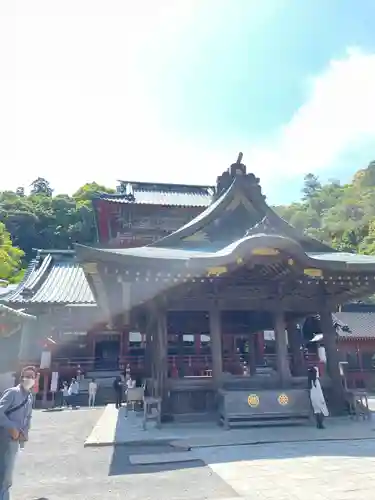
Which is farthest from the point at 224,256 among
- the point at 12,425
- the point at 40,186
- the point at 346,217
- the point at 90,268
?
the point at 40,186

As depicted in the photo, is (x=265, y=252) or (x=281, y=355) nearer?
(x=265, y=252)

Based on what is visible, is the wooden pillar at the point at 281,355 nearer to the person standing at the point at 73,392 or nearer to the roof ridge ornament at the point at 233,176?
the roof ridge ornament at the point at 233,176

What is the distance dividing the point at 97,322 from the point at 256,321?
36.5 ft

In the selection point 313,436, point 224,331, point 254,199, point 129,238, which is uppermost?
→ point 129,238

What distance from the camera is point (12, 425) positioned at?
14.8 feet

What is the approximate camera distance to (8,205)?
7094 centimetres

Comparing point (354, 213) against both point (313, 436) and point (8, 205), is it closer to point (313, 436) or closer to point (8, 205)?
point (8, 205)

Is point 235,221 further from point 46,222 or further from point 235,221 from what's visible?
point 46,222

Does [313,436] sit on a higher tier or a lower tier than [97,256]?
lower

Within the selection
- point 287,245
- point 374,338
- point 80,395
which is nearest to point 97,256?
point 287,245

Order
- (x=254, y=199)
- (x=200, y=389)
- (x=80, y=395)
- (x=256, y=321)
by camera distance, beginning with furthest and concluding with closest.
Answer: (x=80, y=395)
(x=256, y=321)
(x=254, y=199)
(x=200, y=389)

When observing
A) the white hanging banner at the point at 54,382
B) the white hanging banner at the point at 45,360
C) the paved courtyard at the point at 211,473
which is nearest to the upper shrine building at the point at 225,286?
the white hanging banner at the point at 45,360

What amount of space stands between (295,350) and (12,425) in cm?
1022

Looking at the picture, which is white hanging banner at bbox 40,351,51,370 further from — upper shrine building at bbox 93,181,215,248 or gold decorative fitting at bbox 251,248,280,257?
gold decorative fitting at bbox 251,248,280,257
